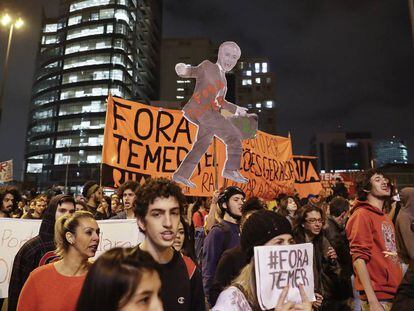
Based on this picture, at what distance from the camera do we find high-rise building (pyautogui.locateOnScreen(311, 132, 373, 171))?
172 metres

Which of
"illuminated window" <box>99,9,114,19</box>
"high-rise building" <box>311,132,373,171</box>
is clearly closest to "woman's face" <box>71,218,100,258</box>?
"illuminated window" <box>99,9,114,19</box>

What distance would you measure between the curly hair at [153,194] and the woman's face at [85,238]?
30.8 inches

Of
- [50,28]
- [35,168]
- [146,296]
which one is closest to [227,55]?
[146,296]

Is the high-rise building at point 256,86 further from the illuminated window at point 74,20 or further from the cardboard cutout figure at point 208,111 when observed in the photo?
the cardboard cutout figure at point 208,111

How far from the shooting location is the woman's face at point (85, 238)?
120 inches

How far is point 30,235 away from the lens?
5152mm

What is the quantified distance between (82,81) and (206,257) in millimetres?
96535

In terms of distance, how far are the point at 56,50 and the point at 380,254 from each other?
109850mm

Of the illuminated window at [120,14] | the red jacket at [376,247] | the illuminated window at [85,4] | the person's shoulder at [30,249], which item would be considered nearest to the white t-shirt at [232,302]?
the red jacket at [376,247]

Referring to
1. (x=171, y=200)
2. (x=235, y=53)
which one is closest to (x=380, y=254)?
(x=171, y=200)

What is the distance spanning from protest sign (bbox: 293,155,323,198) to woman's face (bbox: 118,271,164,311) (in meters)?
11.5

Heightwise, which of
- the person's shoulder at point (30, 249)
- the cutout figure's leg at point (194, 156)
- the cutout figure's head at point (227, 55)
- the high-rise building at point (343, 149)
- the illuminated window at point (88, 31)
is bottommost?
the person's shoulder at point (30, 249)

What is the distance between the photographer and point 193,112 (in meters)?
7.01

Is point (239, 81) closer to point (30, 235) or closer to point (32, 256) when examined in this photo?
point (30, 235)
